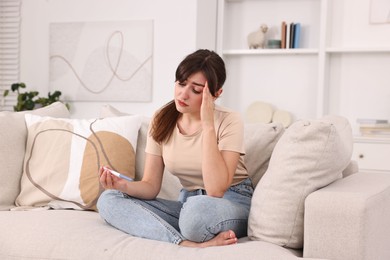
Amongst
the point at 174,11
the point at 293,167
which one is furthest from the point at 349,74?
the point at 293,167

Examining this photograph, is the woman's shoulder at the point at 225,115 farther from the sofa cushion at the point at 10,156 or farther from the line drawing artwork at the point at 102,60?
the line drawing artwork at the point at 102,60

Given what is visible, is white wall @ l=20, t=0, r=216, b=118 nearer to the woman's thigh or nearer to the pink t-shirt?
the pink t-shirt

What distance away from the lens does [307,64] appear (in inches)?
191

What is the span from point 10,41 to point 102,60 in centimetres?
90

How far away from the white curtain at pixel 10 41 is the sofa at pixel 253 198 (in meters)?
2.89

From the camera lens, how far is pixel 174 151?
2422 mm

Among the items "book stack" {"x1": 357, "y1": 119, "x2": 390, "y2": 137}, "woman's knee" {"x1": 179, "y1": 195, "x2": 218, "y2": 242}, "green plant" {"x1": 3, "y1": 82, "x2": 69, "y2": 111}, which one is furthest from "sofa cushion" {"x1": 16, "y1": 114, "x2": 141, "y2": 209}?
"green plant" {"x1": 3, "y1": 82, "x2": 69, "y2": 111}

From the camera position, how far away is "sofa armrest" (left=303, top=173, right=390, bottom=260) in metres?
1.89

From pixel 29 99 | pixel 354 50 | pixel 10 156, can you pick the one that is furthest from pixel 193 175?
pixel 29 99

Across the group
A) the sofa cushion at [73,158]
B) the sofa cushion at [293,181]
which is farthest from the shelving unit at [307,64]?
the sofa cushion at [293,181]

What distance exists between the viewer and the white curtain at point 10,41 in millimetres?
5559

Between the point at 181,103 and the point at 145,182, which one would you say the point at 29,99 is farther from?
the point at 181,103

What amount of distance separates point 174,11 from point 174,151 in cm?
272

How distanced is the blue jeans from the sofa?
0.06 metres
